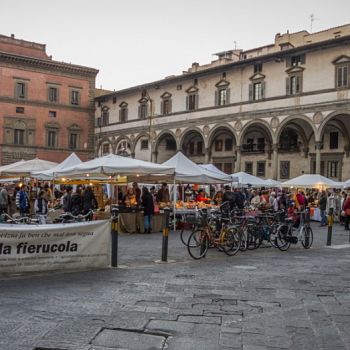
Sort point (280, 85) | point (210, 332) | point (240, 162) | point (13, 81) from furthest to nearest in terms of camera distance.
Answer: point (13, 81), point (240, 162), point (280, 85), point (210, 332)

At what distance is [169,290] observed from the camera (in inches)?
261

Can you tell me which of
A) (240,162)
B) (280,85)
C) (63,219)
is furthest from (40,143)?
(63,219)

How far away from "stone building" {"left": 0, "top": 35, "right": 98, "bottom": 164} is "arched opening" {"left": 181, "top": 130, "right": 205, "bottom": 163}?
11481 mm

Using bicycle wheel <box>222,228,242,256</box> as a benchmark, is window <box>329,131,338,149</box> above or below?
above

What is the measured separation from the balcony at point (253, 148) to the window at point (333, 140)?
4963mm

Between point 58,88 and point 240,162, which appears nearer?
point 240,162

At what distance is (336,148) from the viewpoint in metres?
32.1

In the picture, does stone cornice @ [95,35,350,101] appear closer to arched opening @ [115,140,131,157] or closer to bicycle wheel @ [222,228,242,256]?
arched opening @ [115,140,131,157]

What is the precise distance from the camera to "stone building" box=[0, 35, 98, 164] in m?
43.6

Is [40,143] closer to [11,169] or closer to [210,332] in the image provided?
[11,169]

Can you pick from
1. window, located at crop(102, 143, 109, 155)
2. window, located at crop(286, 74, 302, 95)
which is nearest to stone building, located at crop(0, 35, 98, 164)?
window, located at crop(102, 143, 109, 155)

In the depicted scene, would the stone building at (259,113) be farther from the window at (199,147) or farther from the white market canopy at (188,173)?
the white market canopy at (188,173)

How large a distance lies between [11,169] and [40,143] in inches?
1058

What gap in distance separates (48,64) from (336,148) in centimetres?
2703
